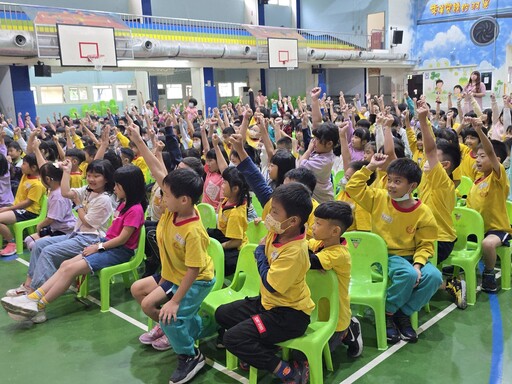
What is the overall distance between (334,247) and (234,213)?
1.18 meters

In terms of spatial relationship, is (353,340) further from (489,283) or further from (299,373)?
(489,283)

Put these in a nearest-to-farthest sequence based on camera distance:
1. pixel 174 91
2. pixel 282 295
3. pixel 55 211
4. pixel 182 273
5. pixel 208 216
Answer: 1. pixel 282 295
2. pixel 182 273
3. pixel 208 216
4. pixel 55 211
5. pixel 174 91

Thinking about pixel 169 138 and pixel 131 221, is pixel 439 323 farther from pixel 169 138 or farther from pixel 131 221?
pixel 169 138

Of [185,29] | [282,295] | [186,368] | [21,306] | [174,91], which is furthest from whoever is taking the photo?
[174,91]

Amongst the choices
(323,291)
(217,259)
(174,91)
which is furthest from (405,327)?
(174,91)

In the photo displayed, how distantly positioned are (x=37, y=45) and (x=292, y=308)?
9.98 metres

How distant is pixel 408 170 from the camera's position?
2926mm

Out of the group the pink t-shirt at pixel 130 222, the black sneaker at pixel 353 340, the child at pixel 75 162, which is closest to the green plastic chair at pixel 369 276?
the black sneaker at pixel 353 340

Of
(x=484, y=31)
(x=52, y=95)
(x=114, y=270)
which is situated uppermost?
(x=484, y=31)

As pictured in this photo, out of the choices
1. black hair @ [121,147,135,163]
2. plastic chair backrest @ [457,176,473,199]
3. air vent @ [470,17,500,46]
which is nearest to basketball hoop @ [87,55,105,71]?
black hair @ [121,147,135,163]

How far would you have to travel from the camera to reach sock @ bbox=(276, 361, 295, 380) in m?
2.38

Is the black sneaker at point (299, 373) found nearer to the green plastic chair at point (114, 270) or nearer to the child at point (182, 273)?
the child at point (182, 273)

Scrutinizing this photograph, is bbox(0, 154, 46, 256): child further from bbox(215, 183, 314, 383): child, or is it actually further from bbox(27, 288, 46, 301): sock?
bbox(215, 183, 314, 383): child

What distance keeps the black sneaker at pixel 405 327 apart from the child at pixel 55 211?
2.98 meters
